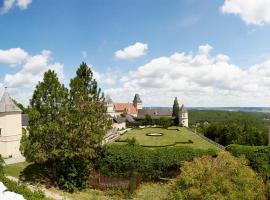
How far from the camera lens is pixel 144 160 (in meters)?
26.9

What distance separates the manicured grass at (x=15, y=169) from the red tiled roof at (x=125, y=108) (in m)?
72.4

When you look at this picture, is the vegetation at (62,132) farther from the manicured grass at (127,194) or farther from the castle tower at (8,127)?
the castle tower at (8,127)

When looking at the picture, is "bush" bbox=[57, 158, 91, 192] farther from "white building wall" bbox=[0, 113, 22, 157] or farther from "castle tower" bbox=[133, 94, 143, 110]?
"castle tower" bbox=[133, 94, 143, 110]

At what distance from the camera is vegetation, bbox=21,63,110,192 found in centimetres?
2522

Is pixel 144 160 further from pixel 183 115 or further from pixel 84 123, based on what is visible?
pixel 183 115

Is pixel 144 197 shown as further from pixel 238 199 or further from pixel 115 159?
pixel 238 199

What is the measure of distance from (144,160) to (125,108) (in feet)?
258

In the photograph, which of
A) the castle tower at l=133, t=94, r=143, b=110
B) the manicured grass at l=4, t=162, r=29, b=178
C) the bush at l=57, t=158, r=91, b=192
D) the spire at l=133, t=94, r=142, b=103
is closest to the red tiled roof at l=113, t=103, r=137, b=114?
the castle tower at l=133, t=94, r=143, b=110

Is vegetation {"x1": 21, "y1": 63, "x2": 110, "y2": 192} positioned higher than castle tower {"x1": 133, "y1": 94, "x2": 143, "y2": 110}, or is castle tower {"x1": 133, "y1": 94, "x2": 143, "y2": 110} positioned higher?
castle tower {"x1": 133, "y1": 94, "x2": 143, "y2": 110}

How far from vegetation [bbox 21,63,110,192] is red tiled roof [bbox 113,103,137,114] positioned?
A: 76759mm

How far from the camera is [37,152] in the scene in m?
25.1

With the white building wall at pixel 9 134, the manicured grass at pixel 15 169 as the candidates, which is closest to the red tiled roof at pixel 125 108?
the white building wall at pixel 9 134

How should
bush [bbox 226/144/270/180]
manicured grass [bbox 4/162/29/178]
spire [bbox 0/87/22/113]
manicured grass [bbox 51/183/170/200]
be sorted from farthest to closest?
spire [bbox 0/87/22/113] → manicured grass [bbox 4/162/29/178] → bush [bbox 226/144/270/180] → manicured grass [bbox 51/183/170/200]

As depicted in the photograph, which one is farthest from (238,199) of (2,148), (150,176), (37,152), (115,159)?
(2,148)
